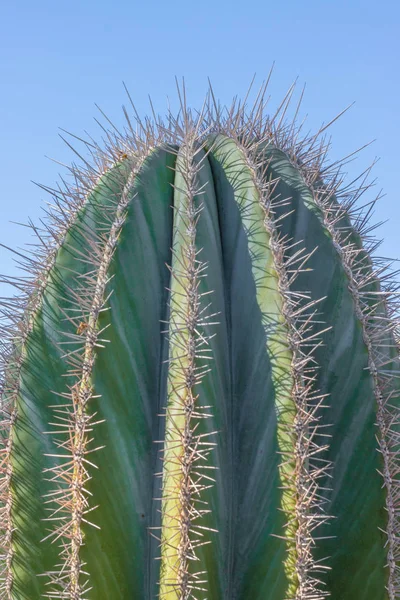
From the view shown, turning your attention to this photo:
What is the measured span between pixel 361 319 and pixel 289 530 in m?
0.76

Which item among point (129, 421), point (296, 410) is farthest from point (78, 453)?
point (296, 410)

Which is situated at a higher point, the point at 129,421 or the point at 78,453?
the point at 129,421

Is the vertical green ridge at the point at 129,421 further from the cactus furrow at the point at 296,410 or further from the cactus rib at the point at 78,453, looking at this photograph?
the cactus furrow at the point at 296,410

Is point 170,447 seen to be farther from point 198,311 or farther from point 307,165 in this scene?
point 307,165

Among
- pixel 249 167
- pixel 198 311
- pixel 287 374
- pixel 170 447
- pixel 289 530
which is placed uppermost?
pixel 249 167

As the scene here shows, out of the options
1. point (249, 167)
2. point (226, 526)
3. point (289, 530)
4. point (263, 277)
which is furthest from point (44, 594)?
point (249, 167)

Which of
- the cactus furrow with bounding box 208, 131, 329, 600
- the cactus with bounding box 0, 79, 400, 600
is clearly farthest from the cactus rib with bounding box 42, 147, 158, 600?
the cactus furrow with bounding box 208, 131, 329, 600

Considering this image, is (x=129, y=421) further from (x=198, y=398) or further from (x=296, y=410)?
(x=296, y=410)

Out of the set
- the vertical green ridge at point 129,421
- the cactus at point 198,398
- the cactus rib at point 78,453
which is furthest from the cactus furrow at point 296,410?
the cactus rib at point 78,453

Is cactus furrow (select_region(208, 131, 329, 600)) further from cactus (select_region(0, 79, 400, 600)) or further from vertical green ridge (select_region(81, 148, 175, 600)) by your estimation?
vertical green ridge (select_region(81, 148, 175, 600))

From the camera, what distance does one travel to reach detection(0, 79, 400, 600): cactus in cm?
239

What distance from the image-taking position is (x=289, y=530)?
237 centimetres

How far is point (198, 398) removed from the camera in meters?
2.40

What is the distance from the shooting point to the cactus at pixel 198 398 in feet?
7.83
